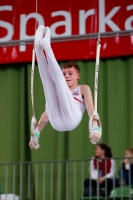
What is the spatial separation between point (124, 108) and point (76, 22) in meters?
1.44

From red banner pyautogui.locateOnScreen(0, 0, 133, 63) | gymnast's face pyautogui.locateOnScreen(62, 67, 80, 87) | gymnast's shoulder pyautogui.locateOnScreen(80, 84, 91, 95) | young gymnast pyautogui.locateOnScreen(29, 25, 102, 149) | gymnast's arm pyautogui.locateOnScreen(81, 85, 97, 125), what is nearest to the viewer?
young gymnast pyautogui.locateOnScreen(29, 25, 102, 149)

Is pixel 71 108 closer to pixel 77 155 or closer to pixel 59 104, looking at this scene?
pixel 59 104

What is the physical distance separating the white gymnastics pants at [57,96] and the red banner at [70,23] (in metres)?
3.25

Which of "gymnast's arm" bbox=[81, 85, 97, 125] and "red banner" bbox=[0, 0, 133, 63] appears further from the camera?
"red banner" bbox=[0, 0, 133, 63]

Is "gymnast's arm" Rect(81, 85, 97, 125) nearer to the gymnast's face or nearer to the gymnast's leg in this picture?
the gymnast's face

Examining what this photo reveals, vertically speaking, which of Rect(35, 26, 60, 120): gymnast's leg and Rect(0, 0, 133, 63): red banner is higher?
Rect(0, 0, 133, 63): red banner

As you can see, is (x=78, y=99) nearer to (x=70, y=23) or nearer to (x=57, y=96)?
(x=57, y=96)

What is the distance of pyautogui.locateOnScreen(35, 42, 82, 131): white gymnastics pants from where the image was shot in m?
4.31

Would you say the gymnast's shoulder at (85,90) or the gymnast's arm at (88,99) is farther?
the gymnast's shoulder at (85,90)

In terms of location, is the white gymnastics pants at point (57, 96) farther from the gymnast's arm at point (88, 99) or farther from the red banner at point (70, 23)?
the red banner at point (70, 23)

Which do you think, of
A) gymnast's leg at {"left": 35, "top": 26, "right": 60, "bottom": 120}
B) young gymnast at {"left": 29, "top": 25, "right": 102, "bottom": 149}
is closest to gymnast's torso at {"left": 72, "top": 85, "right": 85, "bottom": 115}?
young gymnast at {"left": 29, "top": 25, "right": 102, "bottom": 149}

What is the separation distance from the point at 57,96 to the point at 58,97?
37 mm

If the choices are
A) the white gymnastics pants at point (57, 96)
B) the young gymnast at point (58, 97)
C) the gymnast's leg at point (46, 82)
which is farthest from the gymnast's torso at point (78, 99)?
the gymnast's leg at point (46, 82)

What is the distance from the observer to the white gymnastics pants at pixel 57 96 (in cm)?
431
